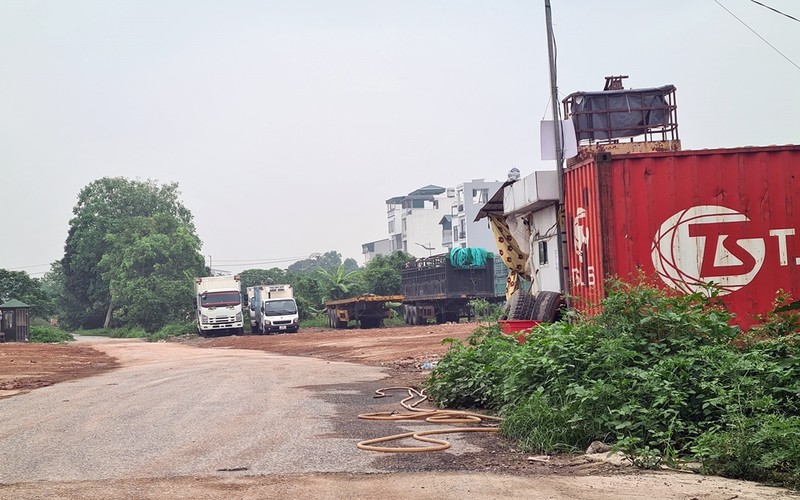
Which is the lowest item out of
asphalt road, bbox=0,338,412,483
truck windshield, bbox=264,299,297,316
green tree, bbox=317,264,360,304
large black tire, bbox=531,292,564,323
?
asphalt road, bbox=0,338,412,483

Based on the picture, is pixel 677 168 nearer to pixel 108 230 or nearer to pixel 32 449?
pixel 32 449

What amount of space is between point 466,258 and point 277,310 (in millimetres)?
11184

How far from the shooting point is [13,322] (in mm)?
49906

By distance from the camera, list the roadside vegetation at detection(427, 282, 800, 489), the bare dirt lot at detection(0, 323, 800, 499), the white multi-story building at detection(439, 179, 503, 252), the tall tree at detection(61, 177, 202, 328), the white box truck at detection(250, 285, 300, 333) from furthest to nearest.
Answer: the white multi-story building at detection(439, 179, 503, 252) < the tall tree at detection(61, 177, 202, 328) < the white box truck at detection(250, 285, 300, 333) < the roadside vegetation at detection(427, 282, 800, 489) < the bare dirt lot at detection(0, 323, 800, 499)

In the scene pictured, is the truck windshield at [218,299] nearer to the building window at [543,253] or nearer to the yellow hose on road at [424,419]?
the building window at [543,253]

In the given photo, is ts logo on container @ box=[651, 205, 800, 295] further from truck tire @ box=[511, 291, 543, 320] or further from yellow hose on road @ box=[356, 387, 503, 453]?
truck tire @ box=[511, 291, 543, 320]

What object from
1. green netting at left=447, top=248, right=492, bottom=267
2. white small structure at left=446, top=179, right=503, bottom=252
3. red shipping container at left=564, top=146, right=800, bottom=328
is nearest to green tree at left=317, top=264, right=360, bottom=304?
green netting at left=447, top=248, right=492, bottom=267

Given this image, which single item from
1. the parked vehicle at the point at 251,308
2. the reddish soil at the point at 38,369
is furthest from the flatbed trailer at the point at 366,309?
the reddish soil at the point at 38,369

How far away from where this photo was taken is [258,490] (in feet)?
22.2

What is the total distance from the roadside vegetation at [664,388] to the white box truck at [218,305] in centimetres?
3824

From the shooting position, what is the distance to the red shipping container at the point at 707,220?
12.6 metres

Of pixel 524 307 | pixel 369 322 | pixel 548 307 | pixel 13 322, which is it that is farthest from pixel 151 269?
pixel 548 307

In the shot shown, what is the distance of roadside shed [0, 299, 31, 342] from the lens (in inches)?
1946

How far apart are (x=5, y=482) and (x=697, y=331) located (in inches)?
270
